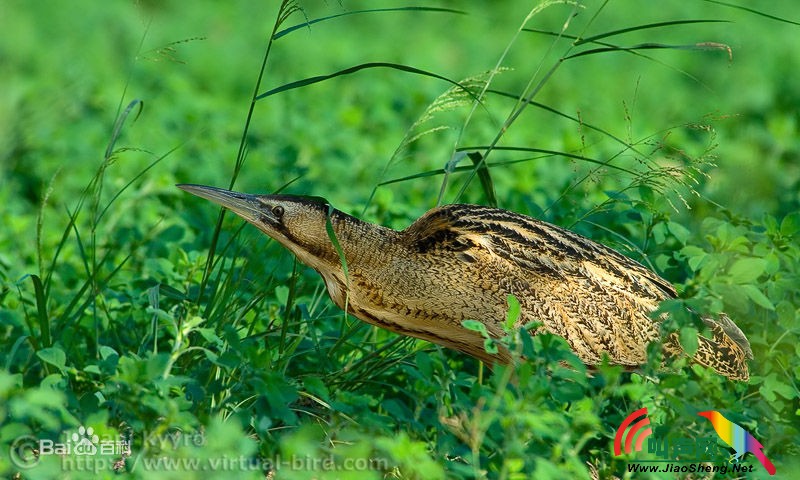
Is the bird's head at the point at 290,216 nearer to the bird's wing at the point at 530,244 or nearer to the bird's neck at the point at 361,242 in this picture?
the bird's neck at the point at 361,242

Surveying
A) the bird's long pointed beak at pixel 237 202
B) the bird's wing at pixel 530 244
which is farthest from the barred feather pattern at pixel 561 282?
the bird's long pointed beak at pixel 237 202

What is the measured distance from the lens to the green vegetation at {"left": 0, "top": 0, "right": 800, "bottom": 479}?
2.57 meters

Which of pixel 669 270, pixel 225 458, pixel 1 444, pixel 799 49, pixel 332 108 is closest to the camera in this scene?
pixel 225 458

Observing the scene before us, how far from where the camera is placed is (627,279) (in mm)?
3338

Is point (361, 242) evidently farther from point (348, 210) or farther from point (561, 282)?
point (348, 210)

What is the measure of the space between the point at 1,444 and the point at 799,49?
5.96 m

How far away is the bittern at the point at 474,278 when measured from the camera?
10.5 ft

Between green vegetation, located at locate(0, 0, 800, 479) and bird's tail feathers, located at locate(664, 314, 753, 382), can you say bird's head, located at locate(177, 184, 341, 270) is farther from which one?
bird's tail feathers, located at locate(664, 314, 753, 382)

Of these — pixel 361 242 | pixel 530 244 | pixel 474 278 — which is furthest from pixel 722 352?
pixel 361 242

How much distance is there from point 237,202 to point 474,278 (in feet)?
2.22

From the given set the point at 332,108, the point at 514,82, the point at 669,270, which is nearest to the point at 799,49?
the point at 514,82

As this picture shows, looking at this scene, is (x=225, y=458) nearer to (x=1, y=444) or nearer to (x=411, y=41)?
(x=1, y=444)

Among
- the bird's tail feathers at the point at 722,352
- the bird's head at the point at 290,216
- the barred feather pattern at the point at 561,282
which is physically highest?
the bird's head at the point at 290,216

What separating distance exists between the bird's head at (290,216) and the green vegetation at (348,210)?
9 cm
